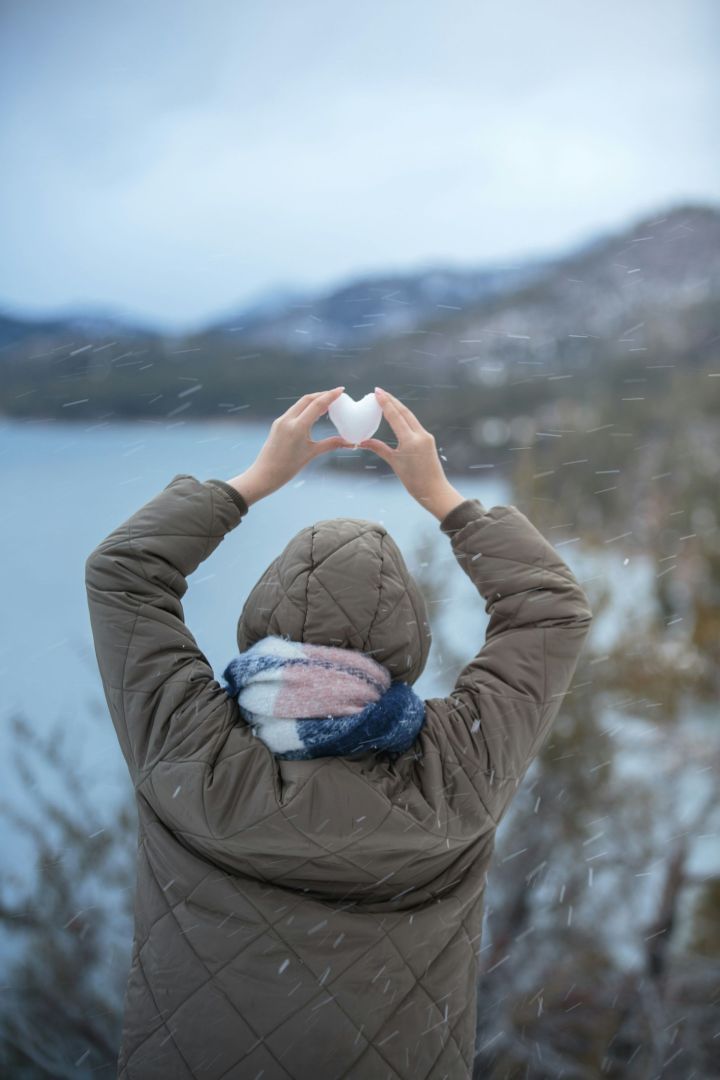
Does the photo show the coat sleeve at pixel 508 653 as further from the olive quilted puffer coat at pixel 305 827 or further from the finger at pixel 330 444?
the finger at pixel 330 444

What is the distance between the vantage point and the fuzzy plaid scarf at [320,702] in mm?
634

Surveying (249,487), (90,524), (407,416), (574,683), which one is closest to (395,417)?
(407,416)

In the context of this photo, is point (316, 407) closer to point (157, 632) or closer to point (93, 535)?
point (157, 632)

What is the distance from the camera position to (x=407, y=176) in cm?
265

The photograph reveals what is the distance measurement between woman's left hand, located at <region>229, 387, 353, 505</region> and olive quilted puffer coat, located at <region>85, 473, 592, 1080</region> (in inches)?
2.8

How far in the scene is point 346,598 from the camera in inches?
26.0

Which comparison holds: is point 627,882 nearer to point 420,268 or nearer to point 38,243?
point 420,268

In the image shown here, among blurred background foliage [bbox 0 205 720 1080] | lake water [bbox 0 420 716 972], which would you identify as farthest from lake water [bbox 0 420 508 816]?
blurred background foliage [bbox 0 205 720 1080]

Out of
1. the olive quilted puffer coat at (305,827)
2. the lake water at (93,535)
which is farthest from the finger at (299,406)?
the lake water at (93,535)

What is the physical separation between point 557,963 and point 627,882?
322 millimetres

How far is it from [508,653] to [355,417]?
0.27 metres

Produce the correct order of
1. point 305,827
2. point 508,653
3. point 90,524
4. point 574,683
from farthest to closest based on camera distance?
point 574,683 → point 90,524 → point 508,653 → point 305,827

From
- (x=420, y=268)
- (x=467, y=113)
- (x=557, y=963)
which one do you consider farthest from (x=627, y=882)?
(x=467, y=113)

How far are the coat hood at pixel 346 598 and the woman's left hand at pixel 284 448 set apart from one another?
93 mm
